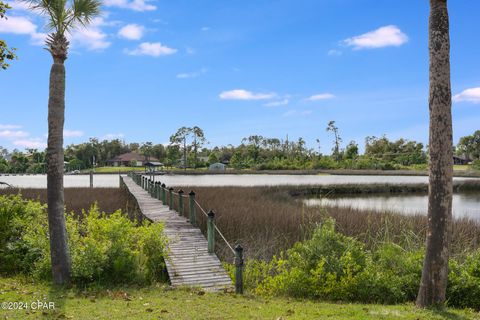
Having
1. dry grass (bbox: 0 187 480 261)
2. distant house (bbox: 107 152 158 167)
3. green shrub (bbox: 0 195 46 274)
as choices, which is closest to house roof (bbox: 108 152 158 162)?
distant house (bbox: 107 152 158 167)

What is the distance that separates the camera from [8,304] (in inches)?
244

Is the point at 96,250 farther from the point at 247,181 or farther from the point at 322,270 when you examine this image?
the point at 247,181

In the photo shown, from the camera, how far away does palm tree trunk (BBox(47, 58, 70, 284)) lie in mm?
7656

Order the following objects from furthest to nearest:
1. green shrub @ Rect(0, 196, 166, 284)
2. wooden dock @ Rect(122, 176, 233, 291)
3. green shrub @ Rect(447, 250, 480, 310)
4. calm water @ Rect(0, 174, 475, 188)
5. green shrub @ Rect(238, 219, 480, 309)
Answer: calm water @ Rect(0, 174, 475, 188), wooden dock @ Rect(122, 176, 233, 291), green shrub @ Rect(0, 196, 166, 284), green shrub @ Rect(238, 219, 480, 309), green shrub @ Rect(447, 250, 480, 310)

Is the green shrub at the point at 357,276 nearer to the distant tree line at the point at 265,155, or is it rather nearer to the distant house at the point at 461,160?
the distant tree line at the point at 265,155

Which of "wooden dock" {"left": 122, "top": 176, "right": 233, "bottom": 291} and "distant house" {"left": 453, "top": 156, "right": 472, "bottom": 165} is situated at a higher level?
"distant house" {"left": 453, "top": 156, "right": 472, "bottom": 165}

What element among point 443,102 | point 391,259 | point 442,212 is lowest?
point 391,259

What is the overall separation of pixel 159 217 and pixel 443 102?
10.4 meters

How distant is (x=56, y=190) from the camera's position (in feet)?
25.2

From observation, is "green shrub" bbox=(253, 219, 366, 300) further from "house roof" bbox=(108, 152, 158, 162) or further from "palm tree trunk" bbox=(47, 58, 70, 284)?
"house roof" bbox=(108, 152, 158, 162)

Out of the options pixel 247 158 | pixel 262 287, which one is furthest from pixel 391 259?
pixel 247 158

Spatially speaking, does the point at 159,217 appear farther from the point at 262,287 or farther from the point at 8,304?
the point at 8,304

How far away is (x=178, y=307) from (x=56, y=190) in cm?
317

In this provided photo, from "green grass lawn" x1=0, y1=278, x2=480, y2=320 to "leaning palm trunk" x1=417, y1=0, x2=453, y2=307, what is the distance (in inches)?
17.4
